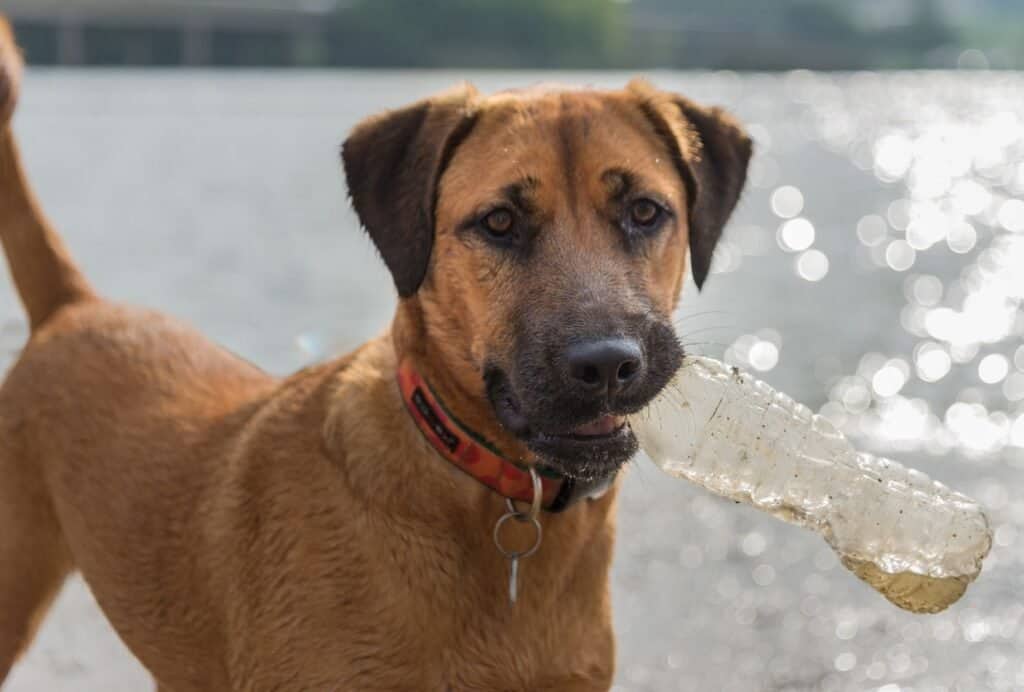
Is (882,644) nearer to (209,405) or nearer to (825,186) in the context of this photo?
(209,405)

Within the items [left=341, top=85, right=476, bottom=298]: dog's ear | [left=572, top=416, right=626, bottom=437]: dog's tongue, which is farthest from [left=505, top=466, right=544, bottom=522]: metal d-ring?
[left=341, top=85, right=476, bottom=298]: dog's ear

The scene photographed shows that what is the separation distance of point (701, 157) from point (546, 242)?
70 cm

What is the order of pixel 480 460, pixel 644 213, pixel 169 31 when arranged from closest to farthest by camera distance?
pixel 480 460 → pixel 644 213 → pixel 169 31

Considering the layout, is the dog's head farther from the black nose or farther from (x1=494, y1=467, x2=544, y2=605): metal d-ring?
(x1=494, y1=467, x2=544, y2=605): metal d-ring

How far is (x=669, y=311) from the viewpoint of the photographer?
3.57 meters

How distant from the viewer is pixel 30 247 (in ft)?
14.3

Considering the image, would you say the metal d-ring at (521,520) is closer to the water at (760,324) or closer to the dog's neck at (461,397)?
the dog's neck at (461,397)

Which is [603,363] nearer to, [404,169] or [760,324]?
[404,169]

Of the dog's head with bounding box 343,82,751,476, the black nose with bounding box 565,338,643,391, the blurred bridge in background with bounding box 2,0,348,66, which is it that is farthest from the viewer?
the blurred bridge in background with bounding box 2,0,348,66

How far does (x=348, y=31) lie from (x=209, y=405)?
7292 centimetres

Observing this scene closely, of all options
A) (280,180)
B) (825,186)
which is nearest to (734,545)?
(280,180)

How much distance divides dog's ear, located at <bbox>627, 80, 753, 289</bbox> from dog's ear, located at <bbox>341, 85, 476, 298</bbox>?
537 millimetres

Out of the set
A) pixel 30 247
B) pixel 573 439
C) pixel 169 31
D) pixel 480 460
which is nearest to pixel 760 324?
pixel 30 247

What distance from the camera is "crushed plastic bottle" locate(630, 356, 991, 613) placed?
3.64 m
